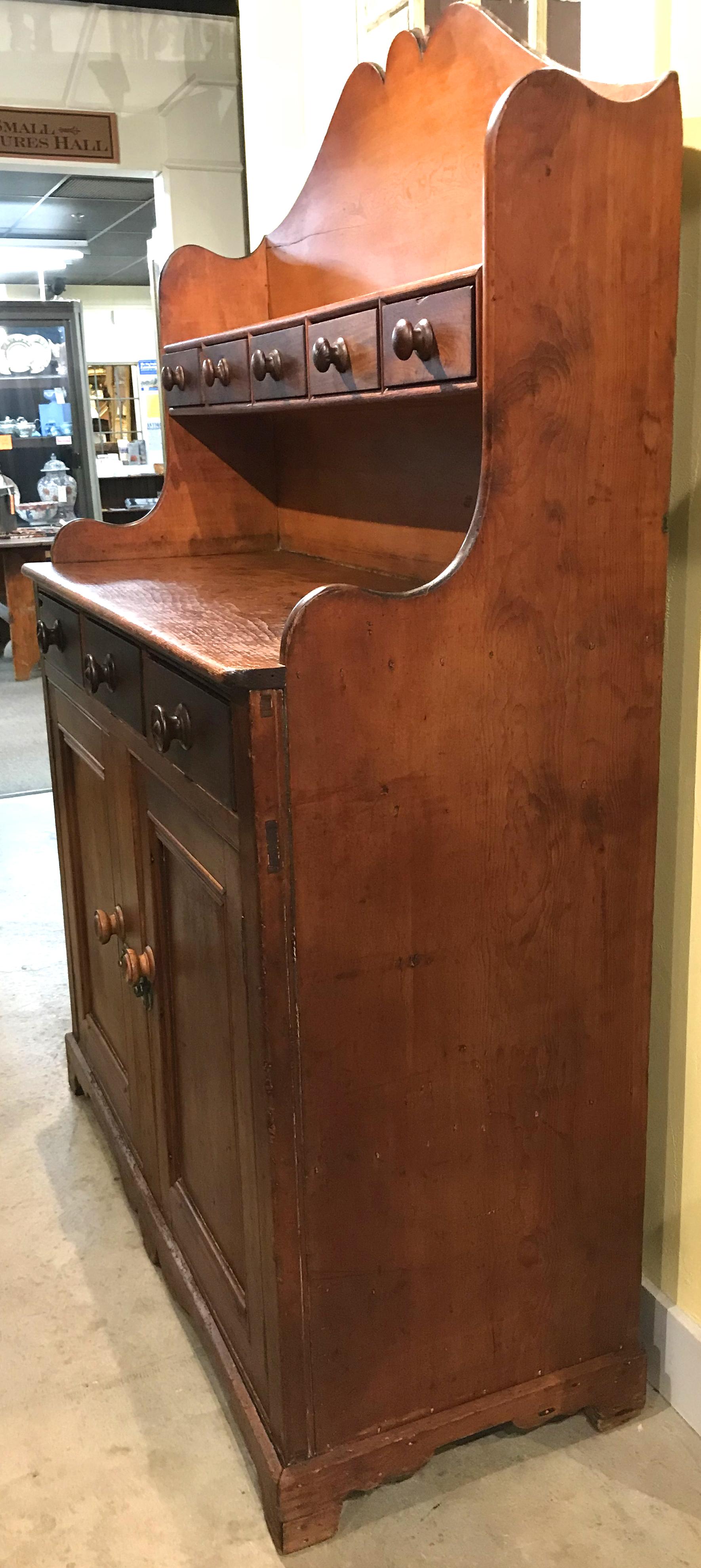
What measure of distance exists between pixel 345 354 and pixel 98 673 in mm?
652

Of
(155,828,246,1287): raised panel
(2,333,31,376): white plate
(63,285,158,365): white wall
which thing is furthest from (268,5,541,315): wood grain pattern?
(63,285,158,365): white wall

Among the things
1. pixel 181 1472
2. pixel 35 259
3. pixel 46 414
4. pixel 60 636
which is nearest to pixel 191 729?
pixel 60 636

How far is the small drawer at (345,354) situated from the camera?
1.39m

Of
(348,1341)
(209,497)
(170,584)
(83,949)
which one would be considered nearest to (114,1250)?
(83,949)

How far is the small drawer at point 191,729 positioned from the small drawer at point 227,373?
504 mm

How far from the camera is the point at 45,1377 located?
5.86 ft

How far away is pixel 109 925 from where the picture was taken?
198cm

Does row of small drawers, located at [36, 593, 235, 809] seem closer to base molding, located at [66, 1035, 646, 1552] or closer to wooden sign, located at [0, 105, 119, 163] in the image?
base molding, located at [66, 1035, 646, 1552]

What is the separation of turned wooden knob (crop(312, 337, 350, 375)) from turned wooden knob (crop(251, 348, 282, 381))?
5.9 inches

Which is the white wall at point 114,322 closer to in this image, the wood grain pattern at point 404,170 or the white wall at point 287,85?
the white wall at point 287,85

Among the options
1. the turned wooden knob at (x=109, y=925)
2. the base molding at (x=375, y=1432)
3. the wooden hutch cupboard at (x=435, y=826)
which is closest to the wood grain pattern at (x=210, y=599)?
the wooden hutch cupboard at (x=435, y=826)

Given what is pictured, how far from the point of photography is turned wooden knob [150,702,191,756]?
4.69 ft

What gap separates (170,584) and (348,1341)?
1.13m

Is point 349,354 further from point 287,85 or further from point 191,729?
point 287,85
